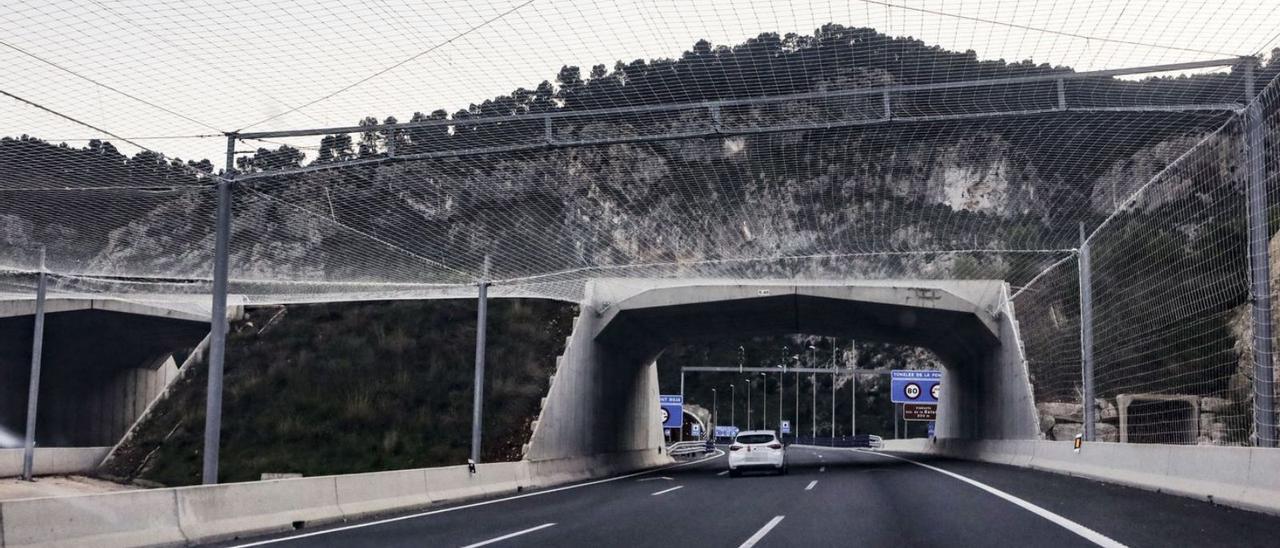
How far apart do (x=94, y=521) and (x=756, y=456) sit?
19459 mm

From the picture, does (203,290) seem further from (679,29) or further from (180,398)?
(679,29)

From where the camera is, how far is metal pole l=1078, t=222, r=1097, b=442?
24906mm

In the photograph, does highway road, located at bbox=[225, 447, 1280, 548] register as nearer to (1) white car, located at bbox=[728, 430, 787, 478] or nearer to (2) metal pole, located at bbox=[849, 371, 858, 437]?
(1) white car, located at bbox=[728, 430, 787, 478]

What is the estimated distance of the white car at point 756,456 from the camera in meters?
28.9

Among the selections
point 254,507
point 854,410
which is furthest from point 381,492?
point 854,410

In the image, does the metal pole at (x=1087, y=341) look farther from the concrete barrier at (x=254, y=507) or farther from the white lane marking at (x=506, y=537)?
the concrete barrier at (x=254, y=507)

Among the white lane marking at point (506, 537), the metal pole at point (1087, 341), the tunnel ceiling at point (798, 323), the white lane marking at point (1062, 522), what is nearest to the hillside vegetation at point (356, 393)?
the tunnel ceiling at point (798, 323)

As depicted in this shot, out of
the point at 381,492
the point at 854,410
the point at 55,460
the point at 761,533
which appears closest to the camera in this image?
the point at 761,533

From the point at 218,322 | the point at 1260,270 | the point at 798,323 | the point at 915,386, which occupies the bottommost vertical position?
the point at 915,386

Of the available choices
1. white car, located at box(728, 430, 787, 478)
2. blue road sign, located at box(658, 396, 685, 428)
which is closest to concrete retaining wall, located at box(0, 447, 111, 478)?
white car, located at box(728, 430, 787, 478)

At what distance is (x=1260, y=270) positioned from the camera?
49.3ft

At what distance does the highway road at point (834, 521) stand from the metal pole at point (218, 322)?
87.2 inches

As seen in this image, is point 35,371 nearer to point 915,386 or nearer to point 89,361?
point 89,361

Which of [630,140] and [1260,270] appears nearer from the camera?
[1260,270]
